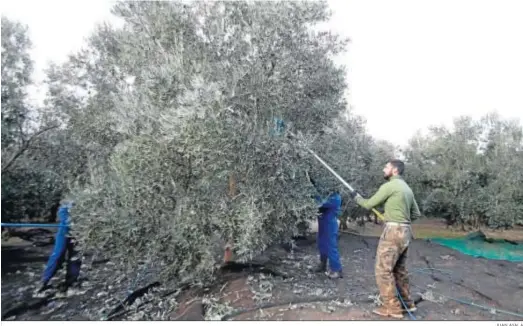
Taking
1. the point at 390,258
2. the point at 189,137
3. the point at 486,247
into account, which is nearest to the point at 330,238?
the point at 390,258

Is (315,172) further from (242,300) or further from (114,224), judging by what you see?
(114,224)

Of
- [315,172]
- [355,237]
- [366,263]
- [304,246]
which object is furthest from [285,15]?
[355,237]

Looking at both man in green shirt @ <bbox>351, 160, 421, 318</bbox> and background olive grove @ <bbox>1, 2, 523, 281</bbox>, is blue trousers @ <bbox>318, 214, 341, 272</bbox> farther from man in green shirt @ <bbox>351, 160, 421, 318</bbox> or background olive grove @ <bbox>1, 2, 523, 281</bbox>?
man in green shirt @ <bbox>351, 160, 421, 318</bbox>

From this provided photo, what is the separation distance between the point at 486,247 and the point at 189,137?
13.8m

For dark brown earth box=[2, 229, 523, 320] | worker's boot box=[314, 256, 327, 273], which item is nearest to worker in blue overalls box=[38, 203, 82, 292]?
dark brown earth box=[2, 229, 523, 320]

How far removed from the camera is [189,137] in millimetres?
5852

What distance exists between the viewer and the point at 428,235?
58.1 feet

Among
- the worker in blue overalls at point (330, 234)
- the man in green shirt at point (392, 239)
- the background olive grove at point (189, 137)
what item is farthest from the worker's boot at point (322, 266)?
the man in green shirt at point (392, 239)

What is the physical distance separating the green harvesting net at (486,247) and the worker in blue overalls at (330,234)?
22.7 feet

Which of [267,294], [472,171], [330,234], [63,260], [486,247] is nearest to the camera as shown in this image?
[267,294]

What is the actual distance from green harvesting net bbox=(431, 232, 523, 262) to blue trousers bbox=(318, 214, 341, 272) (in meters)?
6.97

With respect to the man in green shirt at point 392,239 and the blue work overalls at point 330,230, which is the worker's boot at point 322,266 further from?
the man in green shirt at point 392,239

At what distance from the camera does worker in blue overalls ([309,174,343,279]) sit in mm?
8250

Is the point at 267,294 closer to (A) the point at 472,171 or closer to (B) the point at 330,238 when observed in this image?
(B) the point at 330,238
